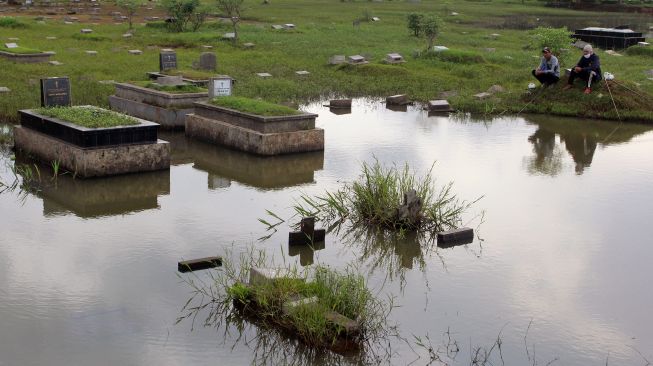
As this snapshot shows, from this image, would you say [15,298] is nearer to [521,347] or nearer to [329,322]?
[329,322]

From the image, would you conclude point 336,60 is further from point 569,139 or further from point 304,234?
point 304,234

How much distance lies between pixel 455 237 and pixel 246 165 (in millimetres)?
4991

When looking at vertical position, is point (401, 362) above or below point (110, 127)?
below

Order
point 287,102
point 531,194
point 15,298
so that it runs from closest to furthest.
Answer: point 15,298 → point 531,194 → point 287,102

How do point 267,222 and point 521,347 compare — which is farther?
point 267,222

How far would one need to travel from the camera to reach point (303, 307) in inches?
316

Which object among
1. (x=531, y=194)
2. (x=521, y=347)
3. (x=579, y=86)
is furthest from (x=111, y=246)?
(x=579, y=86)

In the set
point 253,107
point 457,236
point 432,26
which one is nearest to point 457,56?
point 432,26

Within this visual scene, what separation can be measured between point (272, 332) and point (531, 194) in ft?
21.5

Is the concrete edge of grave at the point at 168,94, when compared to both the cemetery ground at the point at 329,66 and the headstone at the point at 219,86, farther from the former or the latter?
the cemetery ground at the point at 329,66

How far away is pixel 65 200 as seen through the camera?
12.6 m

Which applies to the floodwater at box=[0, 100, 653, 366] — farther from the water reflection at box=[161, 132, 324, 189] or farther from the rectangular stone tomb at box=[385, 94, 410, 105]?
the rectangular stone tomb at box=[385, 94, 410, 105]

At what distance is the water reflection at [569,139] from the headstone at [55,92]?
27.1 ft

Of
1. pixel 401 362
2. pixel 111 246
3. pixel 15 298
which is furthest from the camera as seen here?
pixel 111 246
